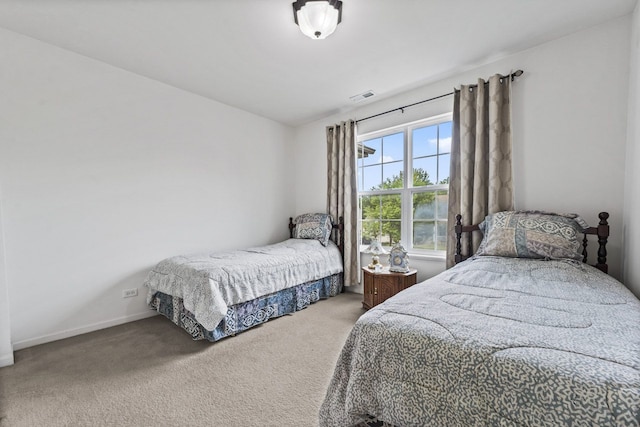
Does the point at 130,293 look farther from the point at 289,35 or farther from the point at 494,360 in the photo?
the point at 494,360

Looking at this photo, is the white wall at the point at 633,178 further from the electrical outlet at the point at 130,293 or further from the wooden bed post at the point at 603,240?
the electrical outlet at the point at 130,293

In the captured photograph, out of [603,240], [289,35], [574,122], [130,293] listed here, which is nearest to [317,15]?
[289,35]

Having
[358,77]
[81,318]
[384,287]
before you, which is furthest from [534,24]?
[81,318]

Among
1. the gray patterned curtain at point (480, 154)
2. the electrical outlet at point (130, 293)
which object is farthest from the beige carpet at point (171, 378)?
the gray patterned curtain at point (480, 154)

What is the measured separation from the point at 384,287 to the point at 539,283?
1.51 m

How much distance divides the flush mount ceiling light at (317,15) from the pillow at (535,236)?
2047 mm

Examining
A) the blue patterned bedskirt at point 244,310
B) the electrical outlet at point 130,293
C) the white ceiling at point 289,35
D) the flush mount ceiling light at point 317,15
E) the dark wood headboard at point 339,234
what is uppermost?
the white ceiling at point 289,35

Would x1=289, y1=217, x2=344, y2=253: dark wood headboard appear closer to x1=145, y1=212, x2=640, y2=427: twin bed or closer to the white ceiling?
the white ceiling

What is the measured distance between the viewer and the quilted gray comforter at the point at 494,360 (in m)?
0.69

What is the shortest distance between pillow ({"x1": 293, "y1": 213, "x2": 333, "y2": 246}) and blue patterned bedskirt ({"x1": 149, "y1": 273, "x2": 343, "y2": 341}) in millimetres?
642

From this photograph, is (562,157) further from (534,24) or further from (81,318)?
(81,318)

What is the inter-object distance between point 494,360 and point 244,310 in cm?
219

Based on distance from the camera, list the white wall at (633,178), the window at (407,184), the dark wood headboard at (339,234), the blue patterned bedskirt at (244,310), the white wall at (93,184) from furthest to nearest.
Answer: the dark wood headboard at (339,234)
the window at (407,184)
the blue patterned bedskirt at (244,310)
the white wall at (93,184)
the white wall at (633,178)

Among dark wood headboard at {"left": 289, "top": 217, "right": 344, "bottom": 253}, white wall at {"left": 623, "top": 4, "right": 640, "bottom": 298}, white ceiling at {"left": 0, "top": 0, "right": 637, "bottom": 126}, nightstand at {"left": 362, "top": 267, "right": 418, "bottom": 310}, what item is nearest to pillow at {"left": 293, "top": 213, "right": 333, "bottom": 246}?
dark wood headboard at {"left": 289, "top": 217, "right": 344, "bottom": 253}
